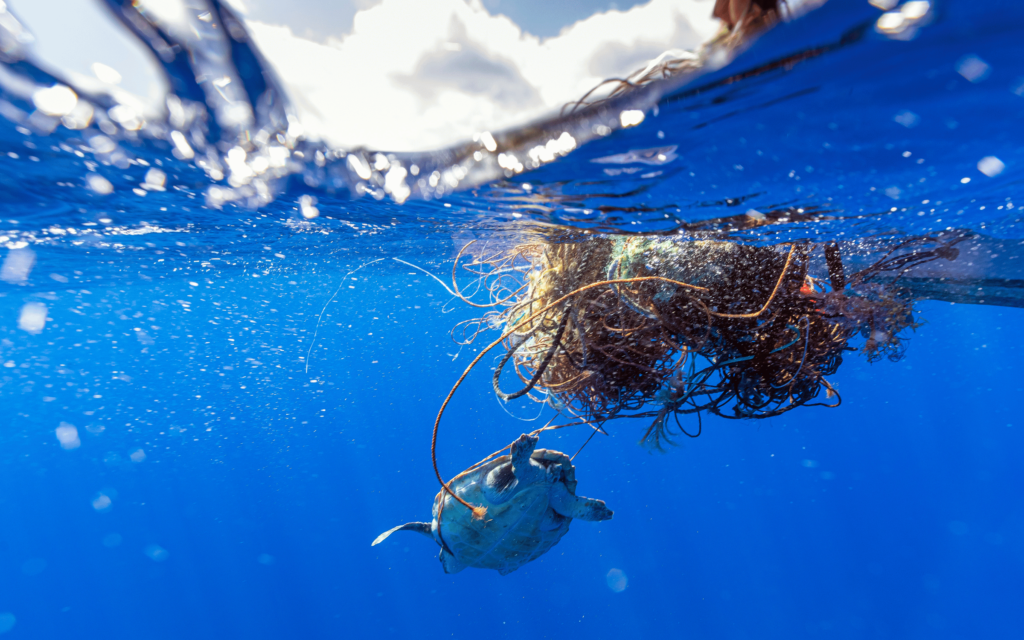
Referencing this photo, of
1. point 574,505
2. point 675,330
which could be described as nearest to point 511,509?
point 574,505

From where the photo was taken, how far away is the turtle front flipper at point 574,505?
3.94 m

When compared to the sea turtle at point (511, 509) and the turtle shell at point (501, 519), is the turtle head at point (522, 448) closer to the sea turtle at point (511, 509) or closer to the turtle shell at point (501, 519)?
the sea turtle at point (511, 509)

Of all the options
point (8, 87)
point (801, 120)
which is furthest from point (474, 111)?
point (8, 87)

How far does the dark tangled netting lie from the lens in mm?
3580

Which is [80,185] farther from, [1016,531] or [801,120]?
[1016,531]

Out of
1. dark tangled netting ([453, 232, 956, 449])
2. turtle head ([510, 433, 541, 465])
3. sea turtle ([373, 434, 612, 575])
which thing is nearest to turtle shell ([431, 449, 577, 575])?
sea turtle ([373, 434, 612, 575])

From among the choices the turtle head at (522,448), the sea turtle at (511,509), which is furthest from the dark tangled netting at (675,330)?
the sea turtle at (511,509)

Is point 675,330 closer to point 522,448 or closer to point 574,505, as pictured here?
point 522,448

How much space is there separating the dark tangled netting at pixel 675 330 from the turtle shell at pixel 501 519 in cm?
59

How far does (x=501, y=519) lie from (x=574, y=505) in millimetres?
712

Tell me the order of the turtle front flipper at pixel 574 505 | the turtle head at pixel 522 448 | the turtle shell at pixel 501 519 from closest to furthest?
the turtle head at pixel 522 448 → the turtle shell at pixel 501 519 → the turtle front flipper at pixel 574 505

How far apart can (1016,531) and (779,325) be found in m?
57.6

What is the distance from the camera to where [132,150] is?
11.7 ft

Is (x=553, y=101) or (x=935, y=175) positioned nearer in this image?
(x=553, y=101)
